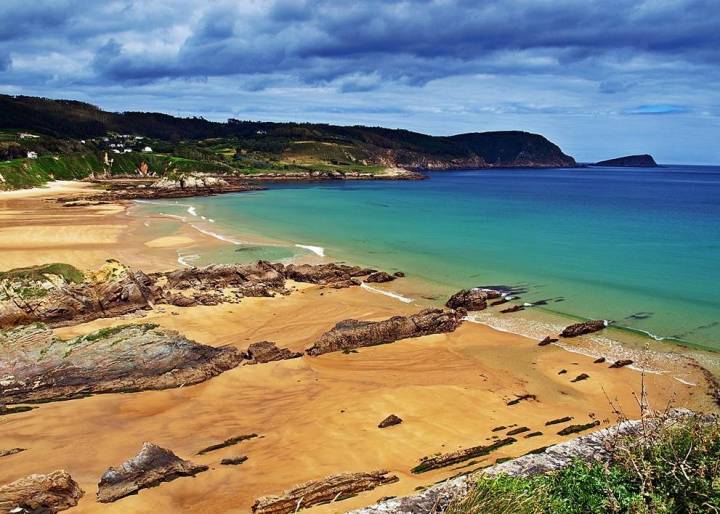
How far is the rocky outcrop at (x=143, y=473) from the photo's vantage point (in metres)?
11.1

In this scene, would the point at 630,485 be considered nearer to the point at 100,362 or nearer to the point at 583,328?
the point at 100,362

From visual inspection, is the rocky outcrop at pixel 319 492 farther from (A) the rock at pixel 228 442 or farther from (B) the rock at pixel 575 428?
(B) the rock at pixel 575 428

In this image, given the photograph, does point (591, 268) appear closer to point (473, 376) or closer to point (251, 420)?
point (473, 376)

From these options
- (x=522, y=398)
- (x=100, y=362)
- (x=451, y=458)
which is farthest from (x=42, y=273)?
(x=522, y=398)

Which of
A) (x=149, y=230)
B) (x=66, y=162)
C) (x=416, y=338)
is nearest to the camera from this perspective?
(x=416, y=338)

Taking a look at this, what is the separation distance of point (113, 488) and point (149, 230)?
158 feet

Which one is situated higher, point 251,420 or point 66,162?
point 66,162

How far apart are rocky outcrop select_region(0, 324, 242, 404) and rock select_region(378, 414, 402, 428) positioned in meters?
7.00

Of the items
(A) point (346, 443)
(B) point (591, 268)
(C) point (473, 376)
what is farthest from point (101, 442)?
(B) point (591, 268)

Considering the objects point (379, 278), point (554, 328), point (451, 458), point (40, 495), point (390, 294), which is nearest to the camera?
point (40, 495)

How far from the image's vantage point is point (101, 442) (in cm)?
1419

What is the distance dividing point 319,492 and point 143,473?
13.5 ft

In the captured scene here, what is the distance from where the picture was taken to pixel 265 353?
20969mm

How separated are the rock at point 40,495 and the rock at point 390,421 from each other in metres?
7.74
